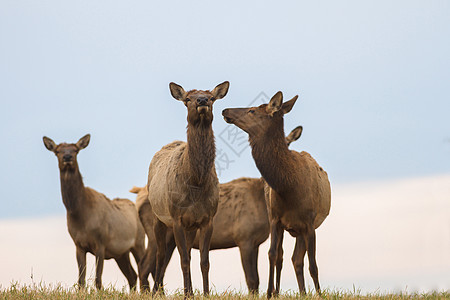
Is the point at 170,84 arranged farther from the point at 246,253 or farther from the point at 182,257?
the point at 246,253

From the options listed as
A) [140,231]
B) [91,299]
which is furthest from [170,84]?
[140,231]

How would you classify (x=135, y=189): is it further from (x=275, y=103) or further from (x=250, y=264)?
(x=275, y=103)

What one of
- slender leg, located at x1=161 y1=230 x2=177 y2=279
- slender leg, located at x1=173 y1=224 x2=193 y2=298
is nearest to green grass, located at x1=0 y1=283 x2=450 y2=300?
slender leg, located at x1=173 y1=224 x2=193 y2=298

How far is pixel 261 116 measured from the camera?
33.7ft

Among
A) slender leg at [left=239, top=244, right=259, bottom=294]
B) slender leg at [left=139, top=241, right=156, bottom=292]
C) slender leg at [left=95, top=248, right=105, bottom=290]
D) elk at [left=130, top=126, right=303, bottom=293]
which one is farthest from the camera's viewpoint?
slender leg at [left=95, top=248, right=105, bottom=290]

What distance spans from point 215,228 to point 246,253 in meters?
0.96

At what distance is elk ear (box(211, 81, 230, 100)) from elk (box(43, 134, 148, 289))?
15.1 ft

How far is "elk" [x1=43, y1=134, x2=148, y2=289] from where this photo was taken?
14086mm

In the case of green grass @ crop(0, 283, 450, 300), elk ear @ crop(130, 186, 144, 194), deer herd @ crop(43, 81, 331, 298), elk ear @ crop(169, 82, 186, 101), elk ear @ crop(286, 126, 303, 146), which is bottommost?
green grass @ crop(0, 283, 450, 300)

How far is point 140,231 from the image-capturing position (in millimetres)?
17375

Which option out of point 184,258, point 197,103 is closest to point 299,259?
point 184,258

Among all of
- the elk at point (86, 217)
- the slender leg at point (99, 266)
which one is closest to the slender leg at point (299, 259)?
the elk at point (86, 217)

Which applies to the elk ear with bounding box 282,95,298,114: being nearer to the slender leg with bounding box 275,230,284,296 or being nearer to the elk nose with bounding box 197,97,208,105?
the elk nose with bounding box 197,97,208,105

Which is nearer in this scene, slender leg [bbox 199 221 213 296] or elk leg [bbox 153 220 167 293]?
slender leg [bbox 199 221 213 296]
